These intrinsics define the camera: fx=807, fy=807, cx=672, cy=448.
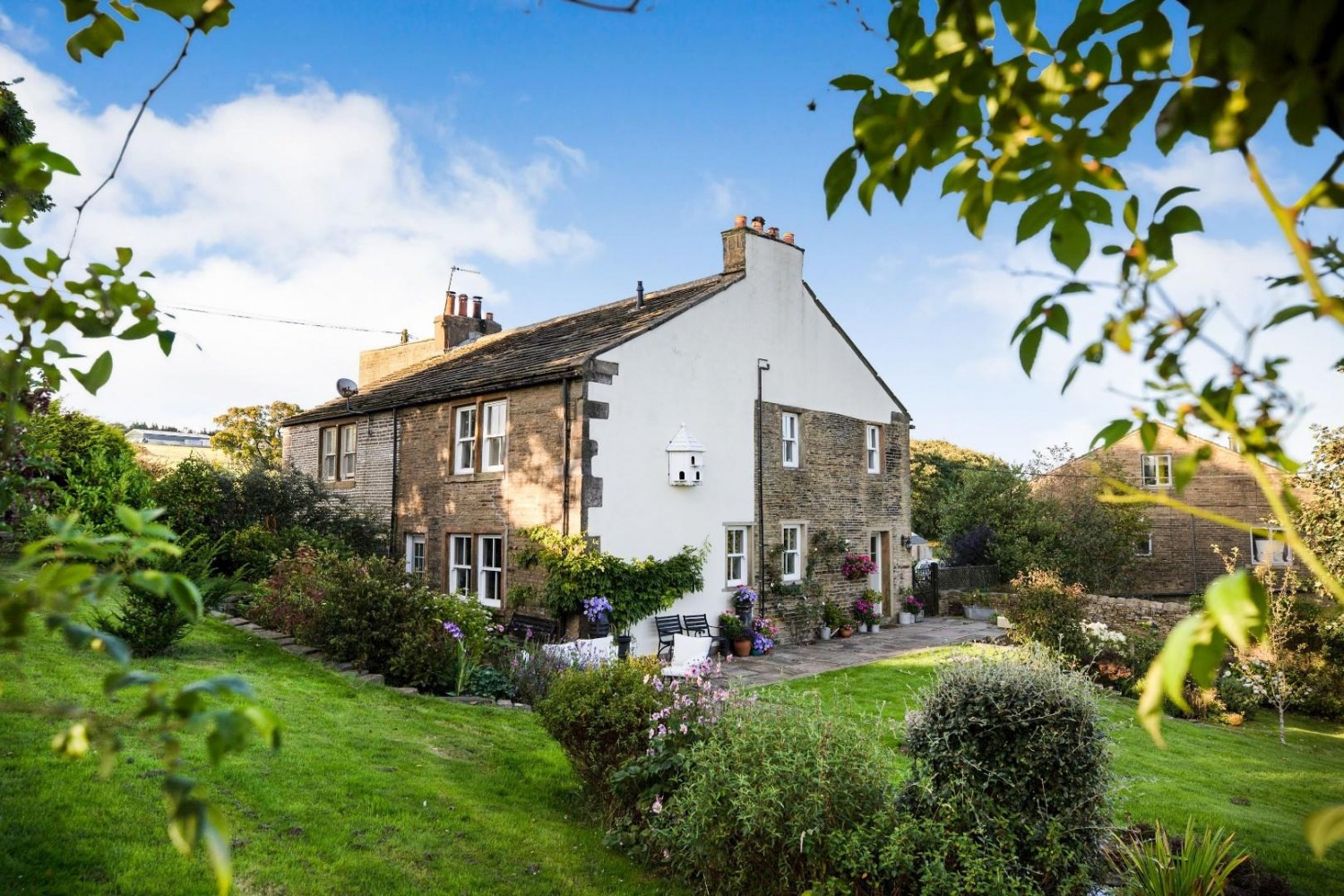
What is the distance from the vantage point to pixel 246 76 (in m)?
5.84

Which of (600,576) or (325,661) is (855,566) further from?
(325,661)

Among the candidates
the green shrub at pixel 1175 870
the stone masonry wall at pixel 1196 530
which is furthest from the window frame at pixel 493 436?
the stone masonry wall at pixel 1196 530

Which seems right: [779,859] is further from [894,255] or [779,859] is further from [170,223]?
[170,223]

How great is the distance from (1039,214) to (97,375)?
199 centimetres

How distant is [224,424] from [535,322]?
3386cm

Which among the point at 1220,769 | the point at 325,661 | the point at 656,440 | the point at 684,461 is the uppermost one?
the point at 656,440

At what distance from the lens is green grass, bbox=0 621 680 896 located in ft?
18.1

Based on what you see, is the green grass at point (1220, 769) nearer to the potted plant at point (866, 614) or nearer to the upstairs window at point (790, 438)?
the potted plant at point (866, 614)

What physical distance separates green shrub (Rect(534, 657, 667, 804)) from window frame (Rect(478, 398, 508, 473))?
10.2m

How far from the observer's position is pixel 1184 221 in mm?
1525

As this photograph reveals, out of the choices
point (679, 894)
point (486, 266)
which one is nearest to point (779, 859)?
point (679, 894)

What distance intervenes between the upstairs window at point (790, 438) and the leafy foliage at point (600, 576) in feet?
15.5

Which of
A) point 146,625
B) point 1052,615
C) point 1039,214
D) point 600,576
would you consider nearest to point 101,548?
point 1039,214

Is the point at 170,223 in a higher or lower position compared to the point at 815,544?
higher
